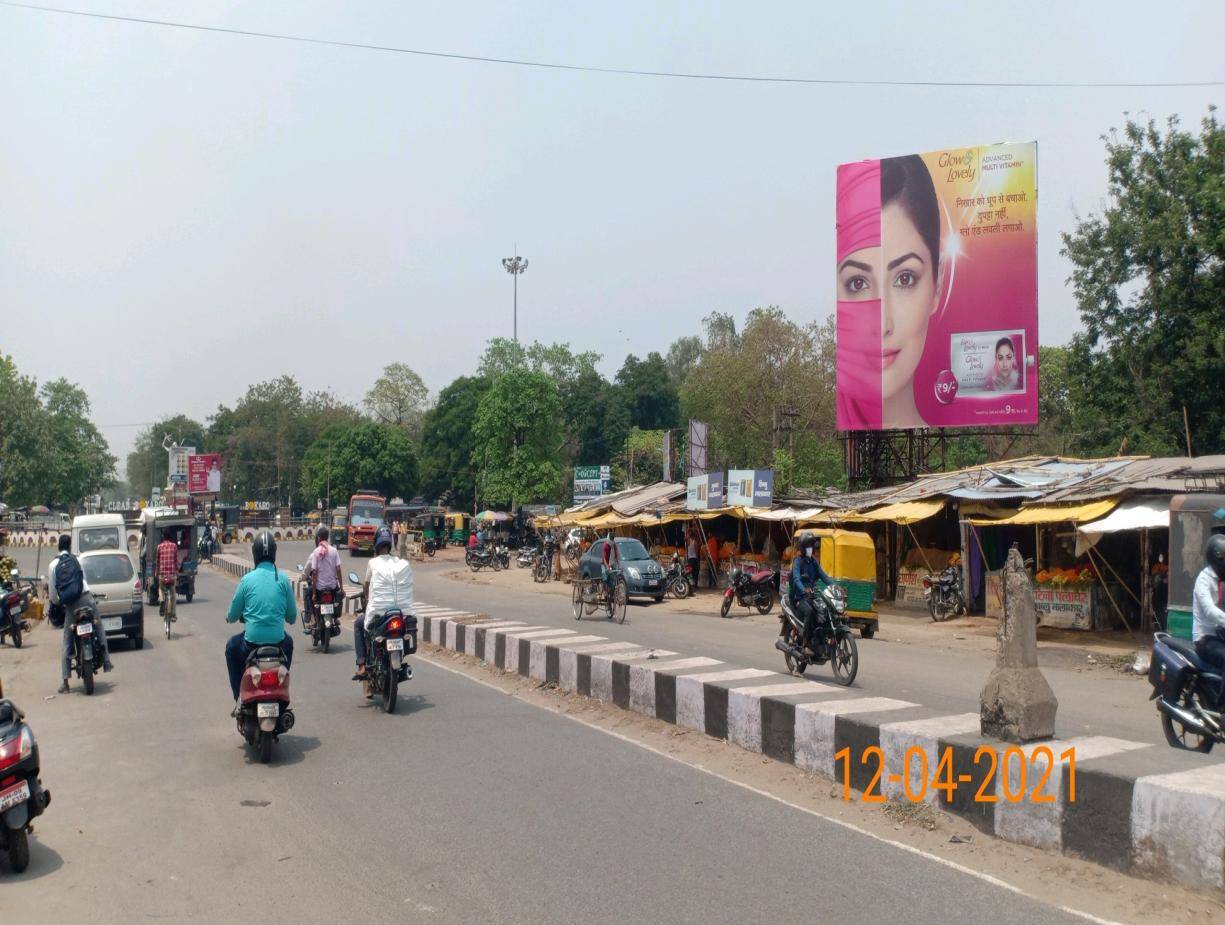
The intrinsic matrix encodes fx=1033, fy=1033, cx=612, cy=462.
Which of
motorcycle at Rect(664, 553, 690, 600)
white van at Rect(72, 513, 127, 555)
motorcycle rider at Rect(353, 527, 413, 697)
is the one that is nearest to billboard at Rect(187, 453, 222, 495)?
motorcycle at Rect(664, 553, 690, 600)

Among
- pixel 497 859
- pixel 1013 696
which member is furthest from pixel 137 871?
pixel 1013 696

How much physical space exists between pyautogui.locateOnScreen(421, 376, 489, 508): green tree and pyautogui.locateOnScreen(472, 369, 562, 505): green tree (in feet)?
53.0

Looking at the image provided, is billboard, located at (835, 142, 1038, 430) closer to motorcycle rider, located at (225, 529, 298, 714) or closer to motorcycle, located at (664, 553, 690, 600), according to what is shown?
motorcycle, located at (664, 553, 690, 600)

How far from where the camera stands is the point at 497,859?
546 cm

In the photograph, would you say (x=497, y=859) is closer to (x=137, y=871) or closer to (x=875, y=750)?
(x=137, y=871)

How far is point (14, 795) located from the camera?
543 cm

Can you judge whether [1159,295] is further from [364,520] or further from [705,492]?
[364,520]

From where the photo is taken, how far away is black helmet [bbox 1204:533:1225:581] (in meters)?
7.12

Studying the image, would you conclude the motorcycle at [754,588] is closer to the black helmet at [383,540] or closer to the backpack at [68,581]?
the black helmet at [383,540]

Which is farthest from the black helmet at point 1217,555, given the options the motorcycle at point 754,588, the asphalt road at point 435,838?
the motorcycle at point 754,588

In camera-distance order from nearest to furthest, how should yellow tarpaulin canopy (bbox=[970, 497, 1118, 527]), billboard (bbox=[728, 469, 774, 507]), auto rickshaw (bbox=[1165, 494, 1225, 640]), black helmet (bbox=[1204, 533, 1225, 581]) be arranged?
black helmet (bbox=[1204, 533, 1225, 581]), auto rickshaw (bbox=[1165, 494, 1225, 640]), yellow tarpaulin canopy (bbox=[970, 497, 1118, 527]), billboard (bbox=[728, 469, 774, 507])

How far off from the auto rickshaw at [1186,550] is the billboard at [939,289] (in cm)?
1255

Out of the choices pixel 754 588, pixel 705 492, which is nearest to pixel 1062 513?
pixel 754 588

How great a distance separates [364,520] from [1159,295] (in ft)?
124
